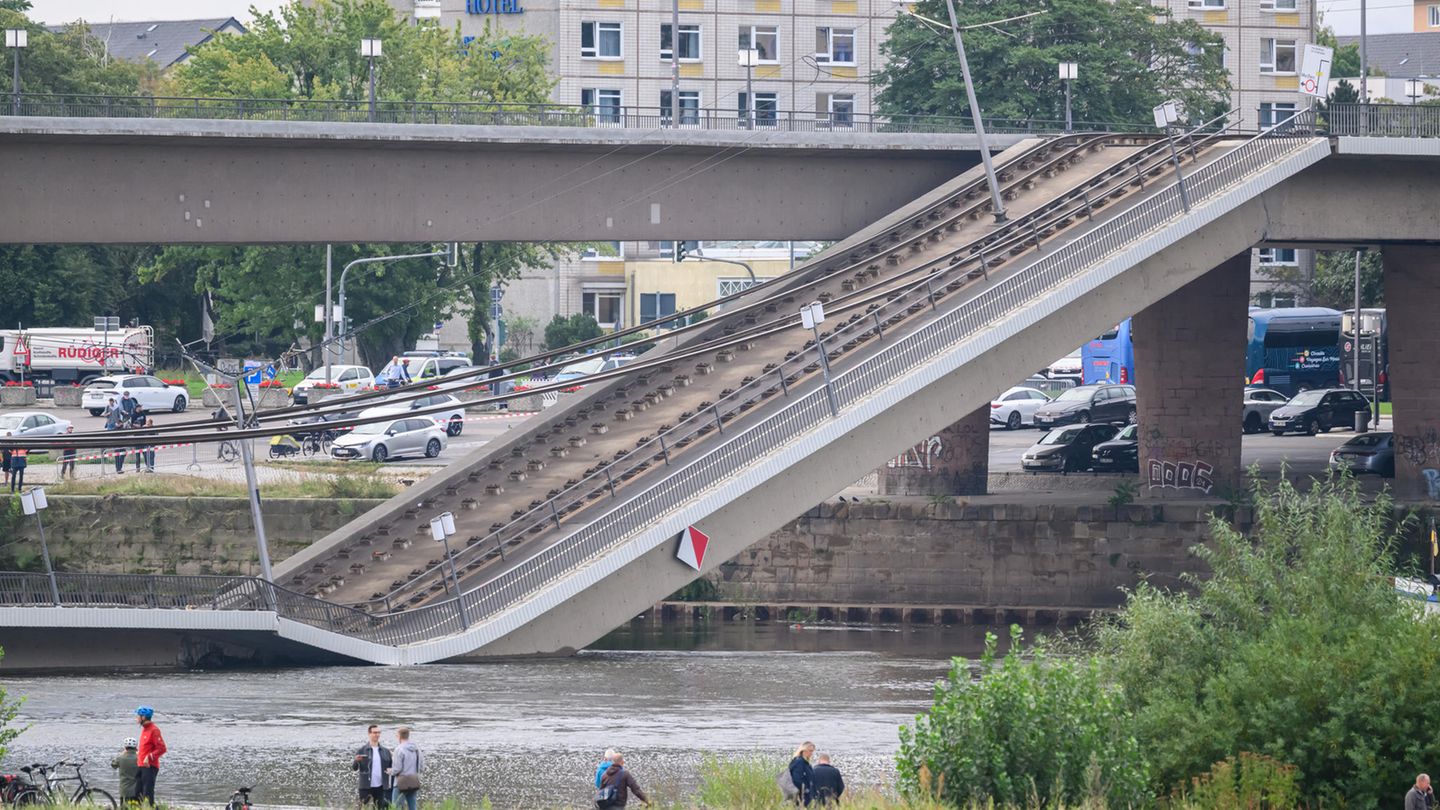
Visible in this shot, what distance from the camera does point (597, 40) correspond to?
93.9 meters

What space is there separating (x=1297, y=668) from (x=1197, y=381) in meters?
27.3

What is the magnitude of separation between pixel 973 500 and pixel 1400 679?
84.7ft

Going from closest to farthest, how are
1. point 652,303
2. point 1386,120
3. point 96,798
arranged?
point 96,798, point 1386,120, point 652,303

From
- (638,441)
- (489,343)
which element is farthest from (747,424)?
(489,343)

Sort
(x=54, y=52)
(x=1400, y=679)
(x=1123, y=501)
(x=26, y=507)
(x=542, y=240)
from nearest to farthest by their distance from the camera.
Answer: (x=1400, y=679), (x=26, y=507), (x=542, y=240), (x=1123, y=501), (x=54, y=52)

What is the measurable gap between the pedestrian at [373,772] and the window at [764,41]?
7486 centimetres

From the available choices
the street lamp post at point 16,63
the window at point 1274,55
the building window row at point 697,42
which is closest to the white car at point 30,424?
the street lamp post at point 16,63

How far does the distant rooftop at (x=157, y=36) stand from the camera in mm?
141875

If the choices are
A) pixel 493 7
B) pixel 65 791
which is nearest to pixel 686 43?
pixel 493 7

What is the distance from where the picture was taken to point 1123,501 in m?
45.8

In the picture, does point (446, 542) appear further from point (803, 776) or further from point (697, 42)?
point (697, 42)

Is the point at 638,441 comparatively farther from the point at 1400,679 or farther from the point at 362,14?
the point at 362,14

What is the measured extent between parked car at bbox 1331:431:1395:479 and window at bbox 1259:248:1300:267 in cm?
4781

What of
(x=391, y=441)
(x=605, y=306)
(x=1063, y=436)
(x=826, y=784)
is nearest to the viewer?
(x=826, y=784)
